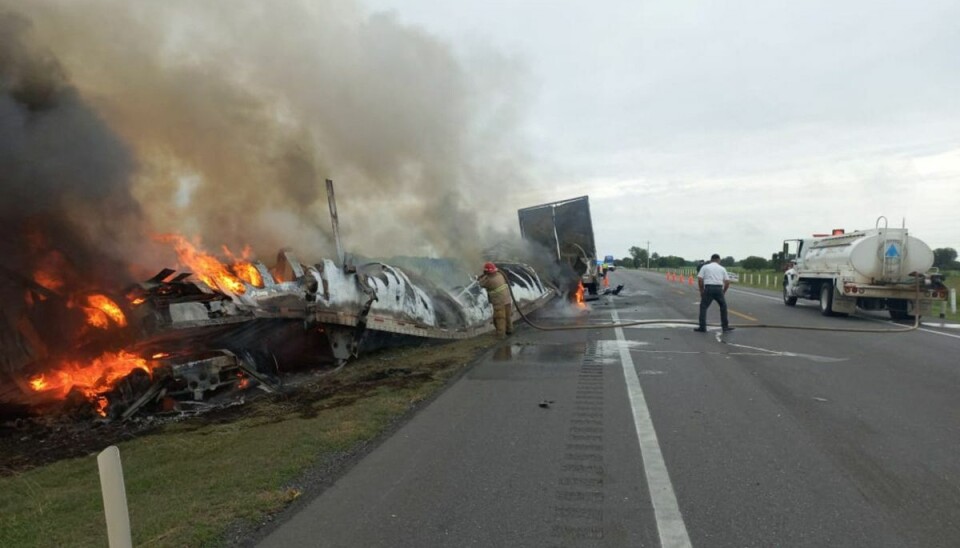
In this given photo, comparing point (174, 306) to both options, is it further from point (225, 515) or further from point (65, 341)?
point (225, 515)

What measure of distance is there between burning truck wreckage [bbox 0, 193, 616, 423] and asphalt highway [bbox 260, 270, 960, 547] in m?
2.34

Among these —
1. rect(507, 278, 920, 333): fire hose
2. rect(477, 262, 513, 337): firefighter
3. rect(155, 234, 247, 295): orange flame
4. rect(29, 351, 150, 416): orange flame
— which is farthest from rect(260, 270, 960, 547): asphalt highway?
rect(507, 278, 920, 333): fire hose

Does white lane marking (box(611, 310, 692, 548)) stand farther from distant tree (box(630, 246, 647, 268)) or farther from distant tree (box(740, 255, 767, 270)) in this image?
distant tree (box(630, 246, 647, 268))

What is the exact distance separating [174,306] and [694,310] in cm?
1266

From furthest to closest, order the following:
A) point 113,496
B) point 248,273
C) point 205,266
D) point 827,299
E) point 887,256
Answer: point 827,299
point 887,256
point 248,273
point 205,266
point 113,496

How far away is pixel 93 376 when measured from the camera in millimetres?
6262

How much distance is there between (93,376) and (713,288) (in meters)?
9.64

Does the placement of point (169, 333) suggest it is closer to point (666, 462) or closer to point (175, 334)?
point (175, 334)

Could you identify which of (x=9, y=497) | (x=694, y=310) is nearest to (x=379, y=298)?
(x=9, y=497)

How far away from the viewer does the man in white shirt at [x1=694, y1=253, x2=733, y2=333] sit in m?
10.8

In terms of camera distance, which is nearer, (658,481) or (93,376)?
(658,481)

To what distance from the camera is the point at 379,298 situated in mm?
8375

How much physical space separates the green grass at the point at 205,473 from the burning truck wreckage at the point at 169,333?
0.64 m

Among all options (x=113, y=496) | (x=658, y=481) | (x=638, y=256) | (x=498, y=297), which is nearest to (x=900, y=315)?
(x=498, y=297)
